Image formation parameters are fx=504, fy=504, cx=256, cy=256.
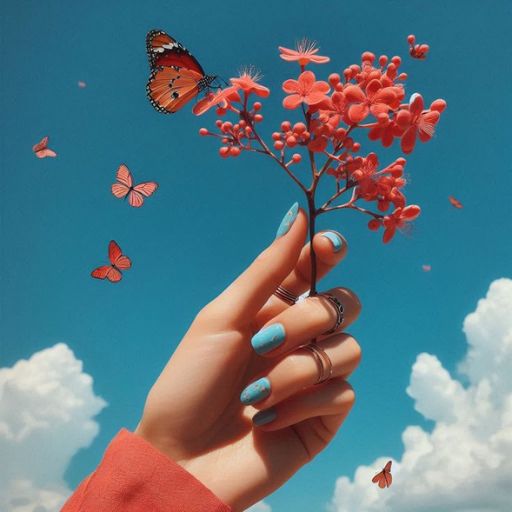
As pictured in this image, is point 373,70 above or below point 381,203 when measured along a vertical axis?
above

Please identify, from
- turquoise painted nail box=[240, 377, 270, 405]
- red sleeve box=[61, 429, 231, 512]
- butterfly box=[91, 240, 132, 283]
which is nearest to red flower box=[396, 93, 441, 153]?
turquoise painted nail box=[240, 377, 270, 405]

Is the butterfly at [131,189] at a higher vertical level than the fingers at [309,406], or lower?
higher

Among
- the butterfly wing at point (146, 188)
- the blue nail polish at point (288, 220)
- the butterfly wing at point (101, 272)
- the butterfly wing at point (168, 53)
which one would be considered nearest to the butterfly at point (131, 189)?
the butterfly wing at point (146, 188)

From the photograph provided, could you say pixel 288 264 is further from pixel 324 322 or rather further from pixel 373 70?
pixel 373 70

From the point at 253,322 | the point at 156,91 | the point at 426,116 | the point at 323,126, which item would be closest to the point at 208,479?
the point at 253,322

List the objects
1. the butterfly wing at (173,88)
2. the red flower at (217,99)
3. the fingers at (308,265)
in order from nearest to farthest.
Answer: the red flower at (217,99)
the fingers at (308,265)
the butterfly wing at (173,88)

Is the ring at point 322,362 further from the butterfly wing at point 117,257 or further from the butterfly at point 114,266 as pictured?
the butterfly wing at point 117,257

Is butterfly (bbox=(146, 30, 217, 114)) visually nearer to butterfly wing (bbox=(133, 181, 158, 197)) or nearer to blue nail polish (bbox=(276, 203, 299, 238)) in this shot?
blue nail polish (bbox=(276, 203, 299, 238))
